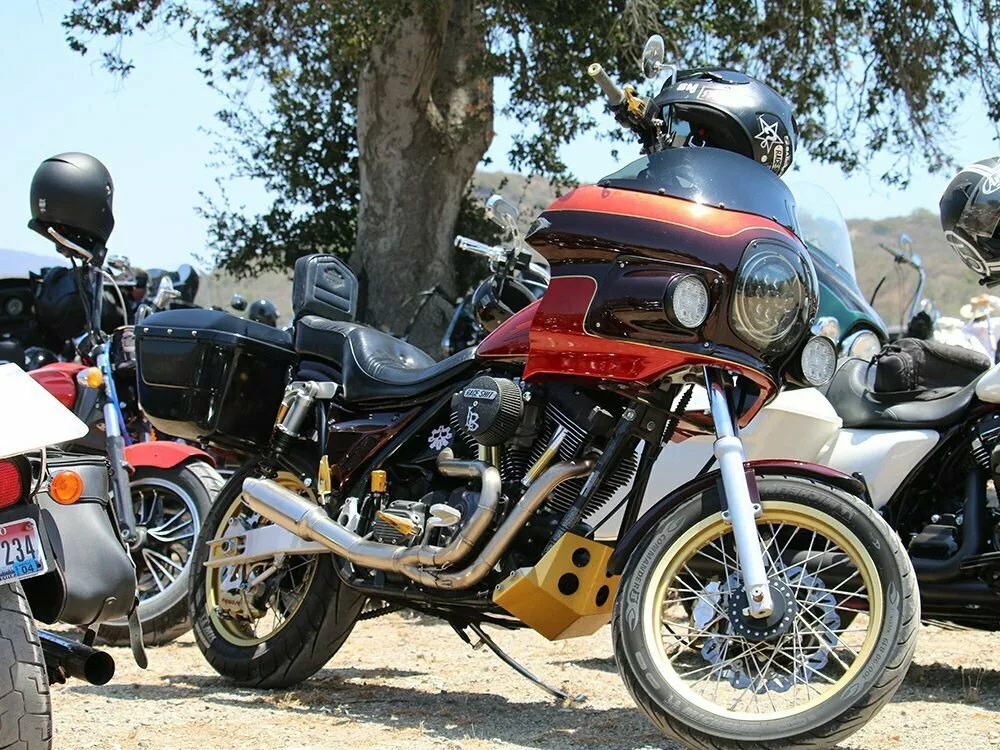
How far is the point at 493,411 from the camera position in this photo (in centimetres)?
423

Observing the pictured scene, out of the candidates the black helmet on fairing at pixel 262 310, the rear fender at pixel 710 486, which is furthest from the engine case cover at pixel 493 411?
the black helmet on fairing at pixel 262 310

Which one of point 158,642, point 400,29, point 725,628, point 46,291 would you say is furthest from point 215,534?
point 400,29

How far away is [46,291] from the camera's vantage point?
8.00 m

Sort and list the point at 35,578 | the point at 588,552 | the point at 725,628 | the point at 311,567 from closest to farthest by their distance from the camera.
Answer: the point at 35,578 < the point at 725,628 < the point at 588,552 < the point at 311,567

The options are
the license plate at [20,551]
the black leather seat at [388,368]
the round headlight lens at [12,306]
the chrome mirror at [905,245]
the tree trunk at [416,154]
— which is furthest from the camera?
the tree trunk at [416,154]

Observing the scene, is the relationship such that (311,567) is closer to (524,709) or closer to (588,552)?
(524,709)

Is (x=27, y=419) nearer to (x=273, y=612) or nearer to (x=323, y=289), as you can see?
(x=273, y=612)

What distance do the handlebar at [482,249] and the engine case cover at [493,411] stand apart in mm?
1746

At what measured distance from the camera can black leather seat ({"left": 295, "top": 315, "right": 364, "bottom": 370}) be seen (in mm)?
5266

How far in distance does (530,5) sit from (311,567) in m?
7.32

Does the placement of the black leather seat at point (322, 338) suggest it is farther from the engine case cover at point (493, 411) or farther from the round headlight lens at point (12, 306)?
the round headlight lens at point (12, 306)

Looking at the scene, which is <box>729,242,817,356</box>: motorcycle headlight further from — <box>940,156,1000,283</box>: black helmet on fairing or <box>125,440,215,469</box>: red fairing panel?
<box>125,440,215,469</box>: red fairing panel

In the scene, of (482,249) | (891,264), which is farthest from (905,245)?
(891,264)

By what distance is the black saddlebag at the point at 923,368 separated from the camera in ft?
17.7
